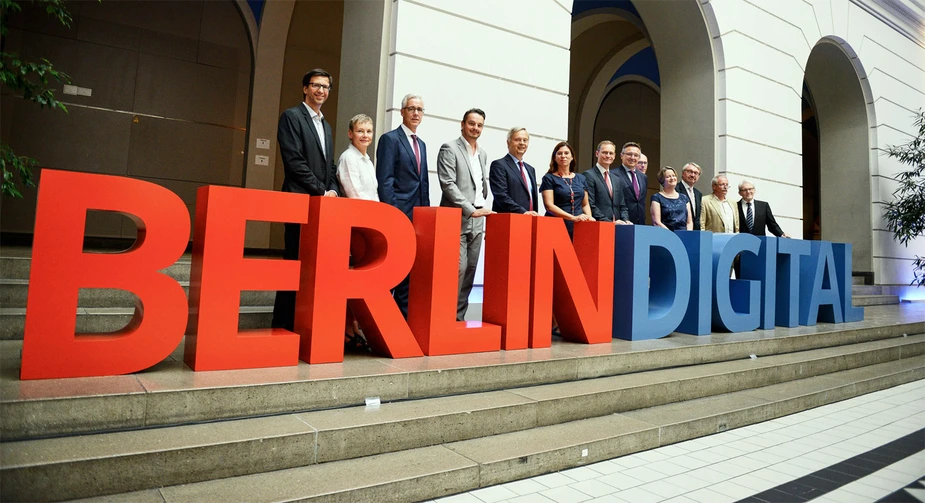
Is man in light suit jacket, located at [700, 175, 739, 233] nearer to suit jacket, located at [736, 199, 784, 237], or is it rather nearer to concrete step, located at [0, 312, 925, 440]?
suit jacket, located at [736, 199, 784, 237]

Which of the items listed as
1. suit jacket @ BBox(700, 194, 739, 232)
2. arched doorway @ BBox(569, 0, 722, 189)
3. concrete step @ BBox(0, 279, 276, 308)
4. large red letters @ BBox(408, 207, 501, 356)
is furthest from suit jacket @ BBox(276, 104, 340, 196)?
arched doorway @ BBox(569, 0, 722, 189)

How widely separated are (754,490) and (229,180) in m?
7.29

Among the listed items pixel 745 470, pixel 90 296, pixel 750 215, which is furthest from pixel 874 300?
pixel 90 296

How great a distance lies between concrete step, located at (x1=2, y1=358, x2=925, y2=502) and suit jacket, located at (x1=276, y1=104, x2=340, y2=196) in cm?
161

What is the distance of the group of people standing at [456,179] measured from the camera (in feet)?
12.6

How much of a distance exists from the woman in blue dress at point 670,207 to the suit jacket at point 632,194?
0.42 feet

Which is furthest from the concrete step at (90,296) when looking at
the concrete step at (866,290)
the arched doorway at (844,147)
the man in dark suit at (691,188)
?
the arched doorway at (844,147)

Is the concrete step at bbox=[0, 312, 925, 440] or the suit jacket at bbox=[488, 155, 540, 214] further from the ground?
the suit jacket at bbox=[488, 155, 540, 214]

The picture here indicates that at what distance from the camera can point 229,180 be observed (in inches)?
316

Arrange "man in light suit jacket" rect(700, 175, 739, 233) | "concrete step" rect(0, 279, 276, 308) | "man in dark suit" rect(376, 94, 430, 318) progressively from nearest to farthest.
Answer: "concrete step" rect(0, 279, 276, 308), "man in dark suit" rect(376, 94, 430, 318), "man in light suit jacket" rect(700, 175, 739, 233)

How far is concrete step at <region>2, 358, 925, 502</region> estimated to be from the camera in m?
2.18

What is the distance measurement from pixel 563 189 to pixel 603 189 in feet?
2.25

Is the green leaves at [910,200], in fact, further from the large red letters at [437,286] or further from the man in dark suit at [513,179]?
the large red letters at [437,286]

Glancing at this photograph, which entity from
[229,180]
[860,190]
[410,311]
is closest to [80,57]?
[229,180]
